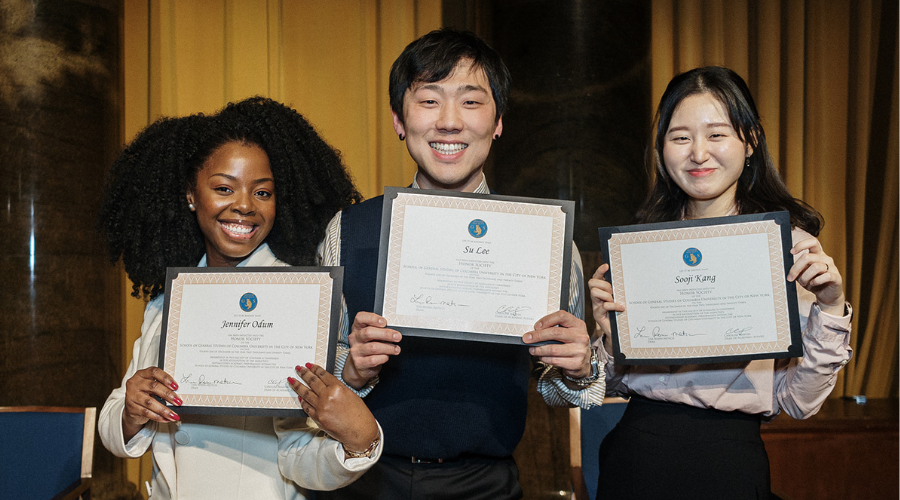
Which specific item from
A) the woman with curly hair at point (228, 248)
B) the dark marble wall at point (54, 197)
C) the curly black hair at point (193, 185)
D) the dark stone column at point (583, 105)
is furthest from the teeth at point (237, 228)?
the dark stone column at point (583, 105)

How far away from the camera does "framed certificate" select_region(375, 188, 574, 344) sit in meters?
1.57

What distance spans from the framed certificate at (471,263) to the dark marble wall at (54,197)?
2724 mm

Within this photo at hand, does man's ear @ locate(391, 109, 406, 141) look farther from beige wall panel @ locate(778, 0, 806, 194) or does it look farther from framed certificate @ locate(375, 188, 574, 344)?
beige wall panel @ locate(778, 0, 806, 194)

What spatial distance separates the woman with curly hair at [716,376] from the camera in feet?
5.61

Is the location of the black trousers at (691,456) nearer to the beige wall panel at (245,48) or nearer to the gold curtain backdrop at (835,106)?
the gold curtain backdrop at (835,106)

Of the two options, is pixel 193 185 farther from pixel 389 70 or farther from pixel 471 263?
pixel 389 70

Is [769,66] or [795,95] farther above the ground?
[769,66]

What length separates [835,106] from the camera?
4.79 metres

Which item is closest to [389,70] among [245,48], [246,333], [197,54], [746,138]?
[245,48]

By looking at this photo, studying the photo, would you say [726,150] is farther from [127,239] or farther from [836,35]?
[836,35]

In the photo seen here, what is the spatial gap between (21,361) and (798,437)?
421 cm

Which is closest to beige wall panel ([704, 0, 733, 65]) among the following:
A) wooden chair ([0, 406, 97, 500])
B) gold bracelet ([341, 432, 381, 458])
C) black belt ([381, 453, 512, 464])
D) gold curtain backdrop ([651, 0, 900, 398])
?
gold curtain backdrop ([651, 0, 900, 398])

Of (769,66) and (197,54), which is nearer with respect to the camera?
(197,54)

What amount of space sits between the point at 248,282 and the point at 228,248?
303 millimetres
